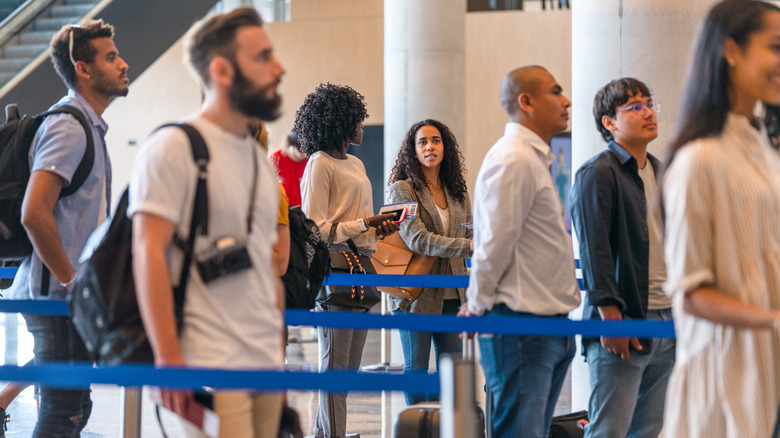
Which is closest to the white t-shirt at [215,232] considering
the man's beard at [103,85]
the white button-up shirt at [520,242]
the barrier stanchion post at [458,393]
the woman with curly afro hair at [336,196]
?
the barrier stanchion post at [458,393]

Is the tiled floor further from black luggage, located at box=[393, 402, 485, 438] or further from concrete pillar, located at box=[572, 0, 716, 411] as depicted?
black luggage, located at box=[393, 402, 485, 438]

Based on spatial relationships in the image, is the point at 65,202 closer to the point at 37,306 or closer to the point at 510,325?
the point at 37,306

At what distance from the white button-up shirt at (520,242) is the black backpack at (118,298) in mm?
1408

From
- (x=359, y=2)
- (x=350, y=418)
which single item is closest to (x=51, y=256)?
(x=350, y=418)

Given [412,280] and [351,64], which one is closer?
[412,280]

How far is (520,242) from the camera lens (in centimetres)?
366

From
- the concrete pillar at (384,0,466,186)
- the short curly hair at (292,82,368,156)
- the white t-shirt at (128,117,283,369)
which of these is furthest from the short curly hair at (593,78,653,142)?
the concrete pillar at (384,0,466,186)

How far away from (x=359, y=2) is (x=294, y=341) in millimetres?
8788

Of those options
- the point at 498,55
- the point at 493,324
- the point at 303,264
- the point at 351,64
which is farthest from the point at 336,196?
the point at 351,64

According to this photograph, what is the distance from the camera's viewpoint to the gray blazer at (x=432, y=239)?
17.7 feet

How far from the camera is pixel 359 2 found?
16.8m

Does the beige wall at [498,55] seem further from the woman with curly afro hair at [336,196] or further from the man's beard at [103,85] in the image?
the man's beard at [103,85]

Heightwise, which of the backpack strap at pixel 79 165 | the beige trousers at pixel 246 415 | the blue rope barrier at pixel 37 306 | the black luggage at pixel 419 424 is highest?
the backpack strap at pixel 79 165

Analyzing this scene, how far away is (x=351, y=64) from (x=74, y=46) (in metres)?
13.0
